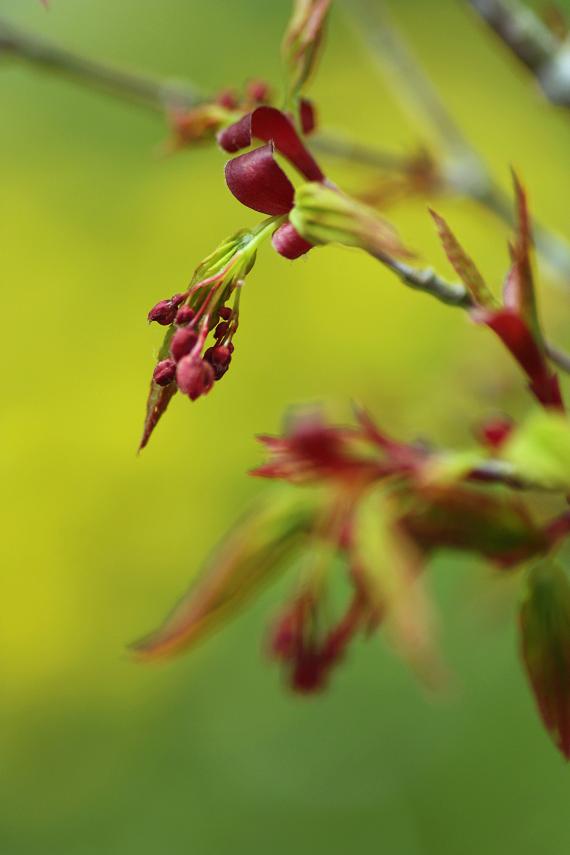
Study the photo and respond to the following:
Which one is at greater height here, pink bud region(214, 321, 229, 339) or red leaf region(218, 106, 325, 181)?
red leaf region(218, 106, 325, 181)

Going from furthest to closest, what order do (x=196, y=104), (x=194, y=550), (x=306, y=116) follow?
(x=194, y=550) → (x=196, y=104) → (x=306, y=116)

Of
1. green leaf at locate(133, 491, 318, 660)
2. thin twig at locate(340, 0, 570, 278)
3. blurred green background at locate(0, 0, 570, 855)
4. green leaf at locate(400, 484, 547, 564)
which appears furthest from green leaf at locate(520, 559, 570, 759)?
blurred green background at locate(0, 0, 570, 855)

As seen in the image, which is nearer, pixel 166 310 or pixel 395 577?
pixel 166 310

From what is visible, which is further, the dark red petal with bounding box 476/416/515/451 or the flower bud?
the dark red petal with bounding box 476/416/515/451

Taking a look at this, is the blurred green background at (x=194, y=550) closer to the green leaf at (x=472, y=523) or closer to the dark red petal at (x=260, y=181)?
the green leaf at (x=472, y=523)

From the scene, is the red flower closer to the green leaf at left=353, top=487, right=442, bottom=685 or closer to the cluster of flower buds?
the cluster of flower buds

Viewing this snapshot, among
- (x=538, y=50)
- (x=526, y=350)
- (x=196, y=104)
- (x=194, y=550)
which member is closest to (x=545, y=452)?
(x=526, y=350)

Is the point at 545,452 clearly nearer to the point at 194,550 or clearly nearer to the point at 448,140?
the point at 448,140
